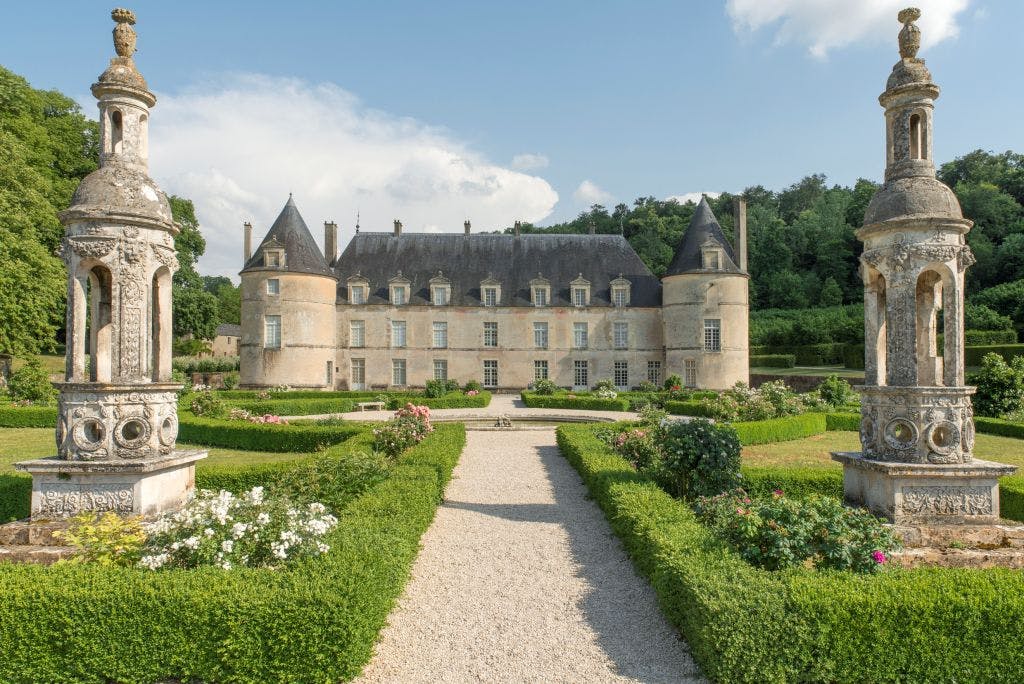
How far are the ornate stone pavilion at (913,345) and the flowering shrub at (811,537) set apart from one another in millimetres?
1592

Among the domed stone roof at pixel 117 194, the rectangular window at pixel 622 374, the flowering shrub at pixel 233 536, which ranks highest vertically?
the domed stone roof at pixel 117 194

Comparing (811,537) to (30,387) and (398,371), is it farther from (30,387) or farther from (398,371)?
(398,371)

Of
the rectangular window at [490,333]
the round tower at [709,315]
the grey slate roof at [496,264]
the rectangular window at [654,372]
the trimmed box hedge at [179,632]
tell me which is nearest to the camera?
the trimmed box hedge at [179,632]

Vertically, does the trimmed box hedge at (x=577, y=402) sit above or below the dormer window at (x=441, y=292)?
below

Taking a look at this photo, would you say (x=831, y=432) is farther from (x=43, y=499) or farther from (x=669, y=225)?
(x=669, y=225)

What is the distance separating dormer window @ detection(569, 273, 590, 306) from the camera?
1203 inches

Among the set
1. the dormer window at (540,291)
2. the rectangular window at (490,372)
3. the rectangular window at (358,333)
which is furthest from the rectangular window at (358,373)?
the dormer window at (540,291)

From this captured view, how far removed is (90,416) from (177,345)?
4325 centimetres

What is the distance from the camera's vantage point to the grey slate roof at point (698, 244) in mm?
27784

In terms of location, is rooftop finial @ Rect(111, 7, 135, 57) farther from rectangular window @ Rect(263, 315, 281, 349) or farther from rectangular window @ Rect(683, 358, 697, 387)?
rectangular window @ Rect(683, 358, 697, 387)

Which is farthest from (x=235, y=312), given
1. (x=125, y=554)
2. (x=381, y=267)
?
(x=125, y=554)

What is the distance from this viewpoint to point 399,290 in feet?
100

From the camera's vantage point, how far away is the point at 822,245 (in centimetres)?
5122

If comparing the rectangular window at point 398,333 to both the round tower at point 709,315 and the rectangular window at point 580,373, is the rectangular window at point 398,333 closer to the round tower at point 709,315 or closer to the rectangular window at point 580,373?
the rectangular window at point 580,373
